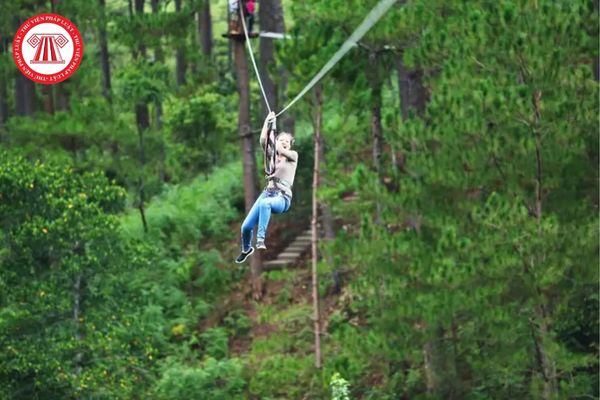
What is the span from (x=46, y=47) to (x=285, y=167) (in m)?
10.8

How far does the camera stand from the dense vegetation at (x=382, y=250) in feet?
70.9

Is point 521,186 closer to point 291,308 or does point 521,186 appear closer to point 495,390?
point 495,390

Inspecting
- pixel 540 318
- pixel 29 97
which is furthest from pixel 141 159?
pixel 540 318

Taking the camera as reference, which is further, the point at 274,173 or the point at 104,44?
the point at 104,44

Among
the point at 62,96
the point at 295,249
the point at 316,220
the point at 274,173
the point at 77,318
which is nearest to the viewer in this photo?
the point at 274,173

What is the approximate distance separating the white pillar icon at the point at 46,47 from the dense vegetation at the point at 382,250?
5.02 m

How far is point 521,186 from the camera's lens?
22688mm

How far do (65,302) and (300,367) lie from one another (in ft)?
17.8

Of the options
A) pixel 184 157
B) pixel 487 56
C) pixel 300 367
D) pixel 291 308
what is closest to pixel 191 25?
pixel 184 157

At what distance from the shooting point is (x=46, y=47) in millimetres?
19547

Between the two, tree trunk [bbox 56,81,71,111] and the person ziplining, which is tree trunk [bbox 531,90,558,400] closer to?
the person ziplining

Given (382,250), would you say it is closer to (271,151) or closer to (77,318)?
(77,318)

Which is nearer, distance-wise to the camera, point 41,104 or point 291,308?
point 291,308

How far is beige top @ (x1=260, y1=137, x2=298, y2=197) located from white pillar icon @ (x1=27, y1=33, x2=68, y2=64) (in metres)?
9.92
